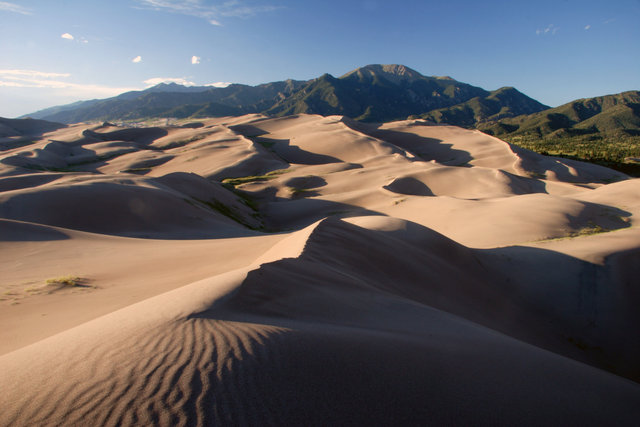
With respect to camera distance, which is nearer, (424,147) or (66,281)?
(66,281)

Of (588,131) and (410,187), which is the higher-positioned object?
(588,131)

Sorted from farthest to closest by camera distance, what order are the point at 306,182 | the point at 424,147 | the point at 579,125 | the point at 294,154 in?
the point at 579,125 < the point at 424,147 < the point at 294,154 < the point at 306,182

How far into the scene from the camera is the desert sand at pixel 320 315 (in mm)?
2230

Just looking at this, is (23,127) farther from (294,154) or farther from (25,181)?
(25,181)

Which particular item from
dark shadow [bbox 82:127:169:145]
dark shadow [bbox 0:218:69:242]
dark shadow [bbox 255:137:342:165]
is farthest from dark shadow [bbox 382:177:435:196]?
dark shadow [bbox 82:127:169:145]

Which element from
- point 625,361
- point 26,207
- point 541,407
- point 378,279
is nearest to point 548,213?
point 625,361

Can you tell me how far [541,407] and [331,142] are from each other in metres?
46.5

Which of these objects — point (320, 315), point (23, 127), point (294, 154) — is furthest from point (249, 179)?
point (23, 127)

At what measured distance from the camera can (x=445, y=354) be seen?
346 cm

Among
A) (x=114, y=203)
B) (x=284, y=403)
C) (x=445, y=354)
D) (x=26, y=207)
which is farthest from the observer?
(x=114, y=203)

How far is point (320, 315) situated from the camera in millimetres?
3945

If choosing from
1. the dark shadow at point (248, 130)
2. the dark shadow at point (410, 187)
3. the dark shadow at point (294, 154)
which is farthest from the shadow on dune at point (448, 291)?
the dark shadow at point (248, 130)

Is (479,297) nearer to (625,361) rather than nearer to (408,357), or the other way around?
(625,361)

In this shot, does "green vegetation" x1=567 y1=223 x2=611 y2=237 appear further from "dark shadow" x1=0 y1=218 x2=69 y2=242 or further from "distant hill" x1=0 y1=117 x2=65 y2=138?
"distant hill" x1=0 y1=117 x2=65 y2=138
